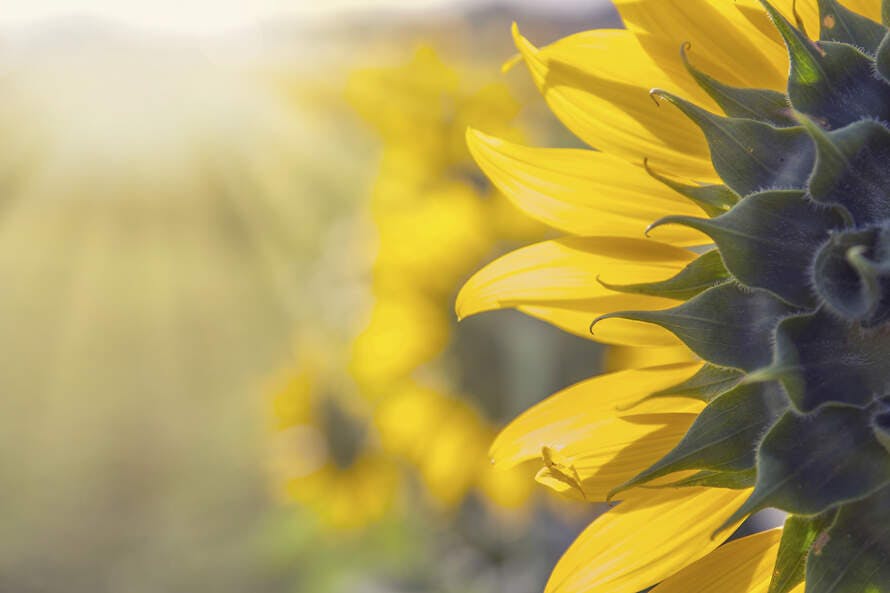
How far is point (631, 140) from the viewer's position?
2.68 ft

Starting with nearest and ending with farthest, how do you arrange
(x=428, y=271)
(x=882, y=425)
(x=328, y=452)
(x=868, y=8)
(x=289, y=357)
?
(x=882, y=425)
(x=868, y=8)
(x=428, y=271)
(x=328, y=452)
(x=289, y=357)

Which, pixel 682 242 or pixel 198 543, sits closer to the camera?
pixel 682 242

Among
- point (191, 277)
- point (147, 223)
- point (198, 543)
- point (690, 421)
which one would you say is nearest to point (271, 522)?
point (198, 543)

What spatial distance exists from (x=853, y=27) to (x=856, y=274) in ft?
0.58

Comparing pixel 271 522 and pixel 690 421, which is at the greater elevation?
pixel 690 421

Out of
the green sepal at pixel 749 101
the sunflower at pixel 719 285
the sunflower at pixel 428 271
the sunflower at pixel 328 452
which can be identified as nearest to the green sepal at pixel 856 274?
the sunflower at pixel 719 285

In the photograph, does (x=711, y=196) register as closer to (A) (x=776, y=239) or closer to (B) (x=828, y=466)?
(A) (x=776, y=239)

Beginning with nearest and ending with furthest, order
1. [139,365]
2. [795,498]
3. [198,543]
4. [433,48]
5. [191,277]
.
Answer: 1. [795,498]
2. [433,48]
3. [198,543]
4. [139,365]
5. [191,277]

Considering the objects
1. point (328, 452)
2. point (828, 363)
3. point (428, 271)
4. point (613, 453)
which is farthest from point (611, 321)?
point (328, 452)

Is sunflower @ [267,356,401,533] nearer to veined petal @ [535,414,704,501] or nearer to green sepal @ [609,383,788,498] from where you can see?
veined petal @ [535,414,704,501]

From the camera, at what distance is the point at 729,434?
0.68 m

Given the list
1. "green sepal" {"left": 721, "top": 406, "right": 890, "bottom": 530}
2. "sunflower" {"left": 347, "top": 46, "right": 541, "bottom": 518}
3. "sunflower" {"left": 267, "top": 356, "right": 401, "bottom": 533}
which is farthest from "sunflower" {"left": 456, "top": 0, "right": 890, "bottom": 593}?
"sunflower" {"left": 267, "top": 356, "right": 401, "bottom": 533}

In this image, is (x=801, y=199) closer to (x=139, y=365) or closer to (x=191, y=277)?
(x=139, y=365)

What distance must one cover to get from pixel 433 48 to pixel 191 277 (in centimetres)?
708
